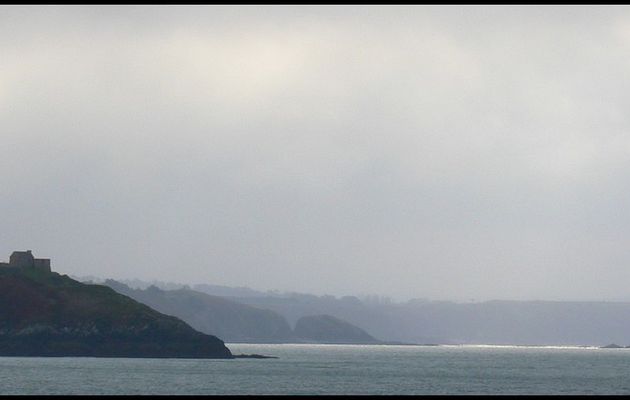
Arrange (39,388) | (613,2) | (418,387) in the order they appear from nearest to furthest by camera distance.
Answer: (613,2), (39,388), (418,387)

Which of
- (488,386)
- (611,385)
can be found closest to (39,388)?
(488,386)

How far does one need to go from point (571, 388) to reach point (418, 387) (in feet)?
81.4

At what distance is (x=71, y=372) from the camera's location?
636ft

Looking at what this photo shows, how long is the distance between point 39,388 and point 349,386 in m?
48.8

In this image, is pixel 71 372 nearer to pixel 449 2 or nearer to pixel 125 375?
pixel 125 375

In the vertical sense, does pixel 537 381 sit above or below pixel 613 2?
below

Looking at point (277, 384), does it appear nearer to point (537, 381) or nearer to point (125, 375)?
point (125, 375)

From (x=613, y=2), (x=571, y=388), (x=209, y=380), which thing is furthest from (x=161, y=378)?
(x=613, y=2)

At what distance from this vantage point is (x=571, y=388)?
173250mm

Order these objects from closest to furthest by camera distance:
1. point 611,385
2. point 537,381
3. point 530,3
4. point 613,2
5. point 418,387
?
point 530,3
point 613,2
point 418,387
point 611,385
point 537,381

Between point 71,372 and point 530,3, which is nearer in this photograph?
point 530,3

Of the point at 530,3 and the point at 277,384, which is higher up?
the point at 530,3

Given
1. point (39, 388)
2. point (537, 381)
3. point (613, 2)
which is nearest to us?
point (613, 2)

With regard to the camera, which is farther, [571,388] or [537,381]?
[537,381]
